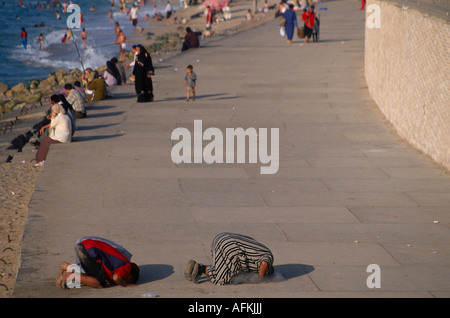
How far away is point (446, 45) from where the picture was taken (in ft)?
41.6

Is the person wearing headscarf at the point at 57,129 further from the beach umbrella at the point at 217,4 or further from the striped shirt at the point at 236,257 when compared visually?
the beach umbrella at the point at 217,4

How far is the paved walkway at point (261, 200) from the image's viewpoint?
26.0 feet

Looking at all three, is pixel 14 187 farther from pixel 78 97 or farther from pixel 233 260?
pixel 233 260

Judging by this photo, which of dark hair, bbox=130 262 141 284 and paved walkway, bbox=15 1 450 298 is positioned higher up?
dark hair, bbox=130 262 141 284

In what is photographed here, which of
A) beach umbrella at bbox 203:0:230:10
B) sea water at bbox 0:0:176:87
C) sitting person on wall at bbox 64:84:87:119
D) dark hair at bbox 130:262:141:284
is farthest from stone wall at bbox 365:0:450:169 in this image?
beach umbrella at bbox 203:0:230:10

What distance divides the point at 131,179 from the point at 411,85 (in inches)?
265

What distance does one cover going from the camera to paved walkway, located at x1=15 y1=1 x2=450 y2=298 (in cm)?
793

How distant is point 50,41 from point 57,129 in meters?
51.7

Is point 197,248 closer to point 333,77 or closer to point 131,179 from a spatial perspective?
point 131,179

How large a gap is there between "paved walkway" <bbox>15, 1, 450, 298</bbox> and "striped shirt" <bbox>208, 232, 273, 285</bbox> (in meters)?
0.16

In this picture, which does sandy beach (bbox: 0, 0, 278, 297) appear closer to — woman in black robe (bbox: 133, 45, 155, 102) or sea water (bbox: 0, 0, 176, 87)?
woman in black robe (bbox: 133, 45, 155, 102)

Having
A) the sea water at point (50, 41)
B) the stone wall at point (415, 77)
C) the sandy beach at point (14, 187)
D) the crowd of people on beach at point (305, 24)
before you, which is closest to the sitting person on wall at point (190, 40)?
the sandy beach at point (14, 187)

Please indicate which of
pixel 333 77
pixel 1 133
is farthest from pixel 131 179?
pixel 333 77

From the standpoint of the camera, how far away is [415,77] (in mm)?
14758
